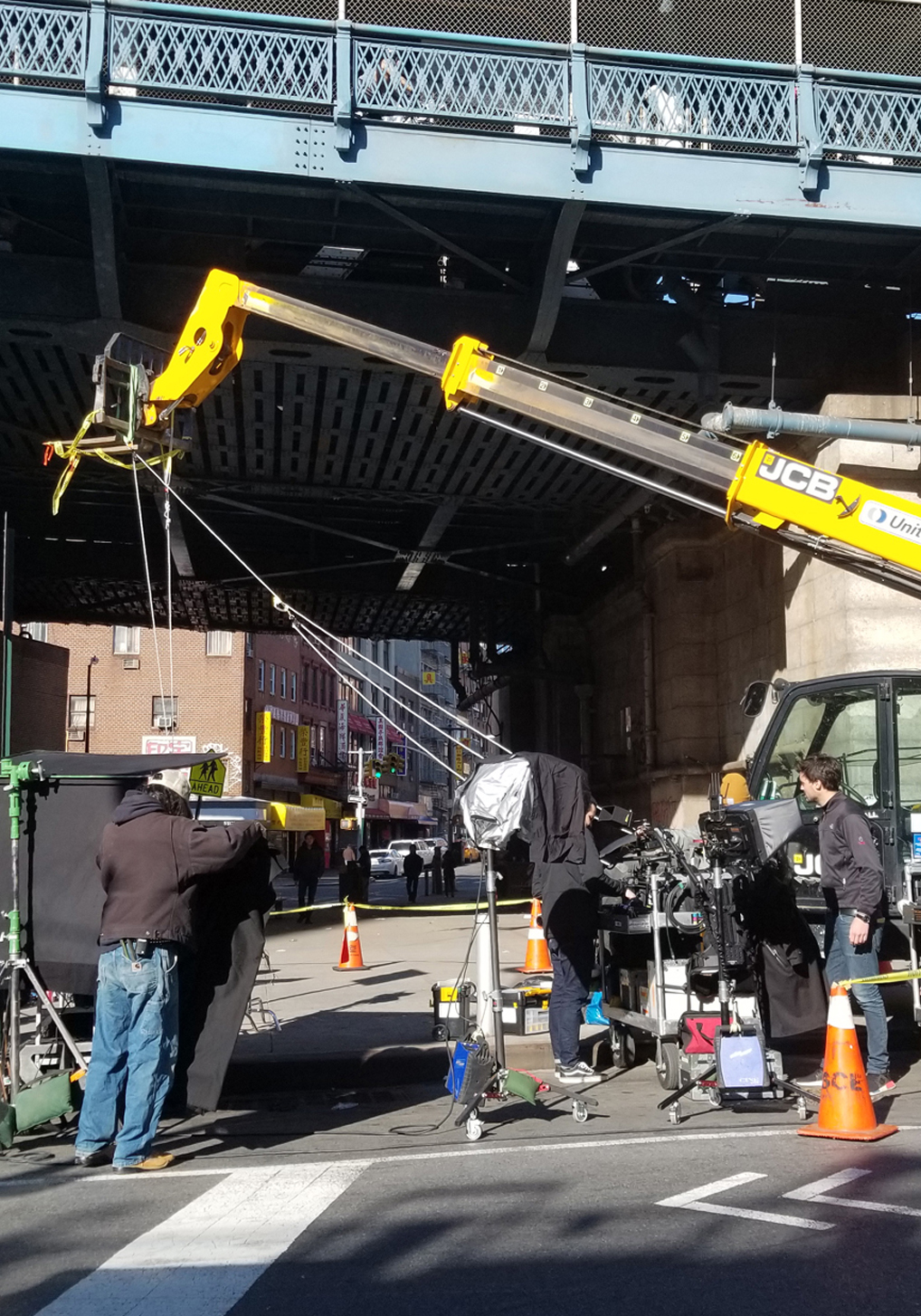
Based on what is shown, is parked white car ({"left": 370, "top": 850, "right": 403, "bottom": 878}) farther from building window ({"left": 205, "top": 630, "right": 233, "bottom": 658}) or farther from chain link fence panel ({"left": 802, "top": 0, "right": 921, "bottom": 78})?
chain link fence panel ({"left": 802, "top": 0, "right": 921, "bottom": 78})

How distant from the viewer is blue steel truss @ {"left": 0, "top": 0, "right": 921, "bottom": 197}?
11.5m

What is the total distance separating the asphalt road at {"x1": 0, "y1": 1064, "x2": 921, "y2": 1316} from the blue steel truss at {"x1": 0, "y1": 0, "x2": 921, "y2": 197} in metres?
9.25

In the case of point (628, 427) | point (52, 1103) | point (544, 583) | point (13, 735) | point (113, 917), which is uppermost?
point (544, 583)

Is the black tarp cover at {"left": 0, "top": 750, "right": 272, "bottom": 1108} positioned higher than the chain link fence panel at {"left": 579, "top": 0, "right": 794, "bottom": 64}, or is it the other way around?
the chain link fence panel at {"left": 579, "top": 0, "right": 794, "bottom": 64}

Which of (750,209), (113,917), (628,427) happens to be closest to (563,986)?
(113,917)

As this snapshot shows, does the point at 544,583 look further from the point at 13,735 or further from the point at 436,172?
the point at 436,172

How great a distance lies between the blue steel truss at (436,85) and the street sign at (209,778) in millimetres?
5875

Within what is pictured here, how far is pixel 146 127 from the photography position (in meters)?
11.7

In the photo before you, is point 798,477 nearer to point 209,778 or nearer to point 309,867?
point 209,778

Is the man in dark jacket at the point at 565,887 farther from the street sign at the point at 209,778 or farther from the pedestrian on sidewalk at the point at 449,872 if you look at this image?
the pedestrian on sidewalk at the point at 449,872

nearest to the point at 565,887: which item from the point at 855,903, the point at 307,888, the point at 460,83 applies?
the point at 855,903

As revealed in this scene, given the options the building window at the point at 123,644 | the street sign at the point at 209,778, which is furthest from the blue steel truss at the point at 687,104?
the building window at the point at 123,644

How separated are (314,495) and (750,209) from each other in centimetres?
960

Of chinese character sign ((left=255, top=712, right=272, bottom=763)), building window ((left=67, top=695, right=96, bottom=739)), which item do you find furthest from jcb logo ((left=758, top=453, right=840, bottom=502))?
chinese character sign ((left=255, top=712, right=272, bottom=763))
